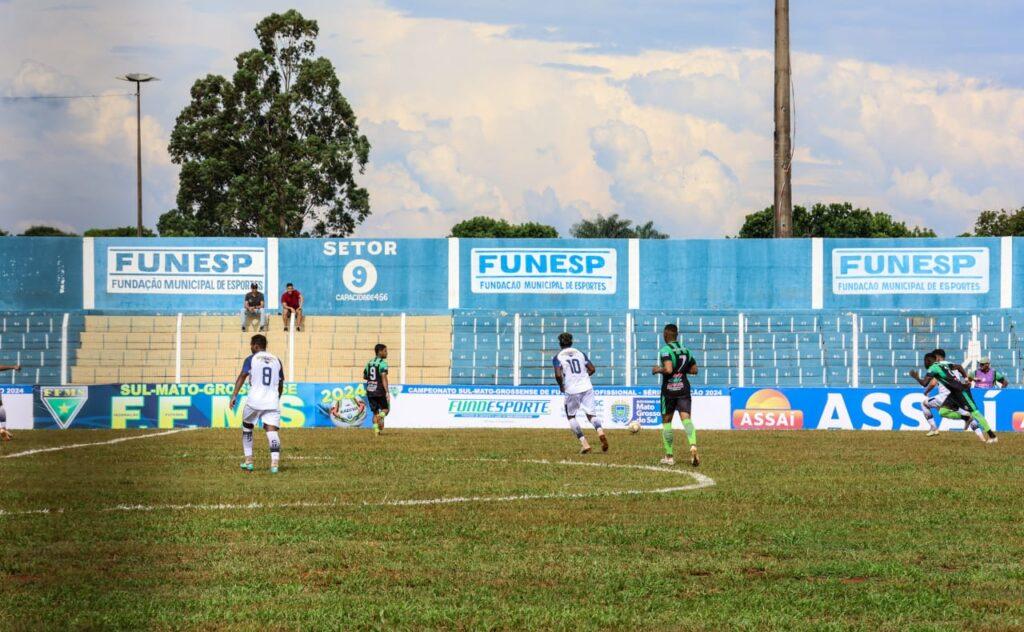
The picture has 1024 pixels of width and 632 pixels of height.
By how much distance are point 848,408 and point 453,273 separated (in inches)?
692

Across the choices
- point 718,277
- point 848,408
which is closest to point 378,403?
point 848,408

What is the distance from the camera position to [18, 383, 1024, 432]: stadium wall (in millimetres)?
33562

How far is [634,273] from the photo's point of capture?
47.5 metres

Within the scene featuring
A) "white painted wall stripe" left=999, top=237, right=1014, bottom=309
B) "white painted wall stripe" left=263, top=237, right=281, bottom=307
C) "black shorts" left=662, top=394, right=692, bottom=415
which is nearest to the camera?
"black shorts" left=662, top=394, right=692, bottom=415

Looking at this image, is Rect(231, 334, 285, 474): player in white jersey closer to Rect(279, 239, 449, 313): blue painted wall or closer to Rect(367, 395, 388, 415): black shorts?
Rect(367, 395, 388, 415): black shorts

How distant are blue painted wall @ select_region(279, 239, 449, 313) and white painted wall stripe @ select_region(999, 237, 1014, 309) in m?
18.9

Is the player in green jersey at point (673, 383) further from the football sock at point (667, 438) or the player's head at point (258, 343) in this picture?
the player's head at point (258, 343)

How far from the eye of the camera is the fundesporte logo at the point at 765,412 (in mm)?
34250

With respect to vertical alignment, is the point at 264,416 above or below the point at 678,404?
below

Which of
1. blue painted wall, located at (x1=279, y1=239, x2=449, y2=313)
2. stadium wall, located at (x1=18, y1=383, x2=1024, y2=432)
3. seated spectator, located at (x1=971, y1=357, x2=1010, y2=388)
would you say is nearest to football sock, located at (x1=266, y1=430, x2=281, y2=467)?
stadium wall, located at (x1=18, y1=383, x2=1024, y2=432)

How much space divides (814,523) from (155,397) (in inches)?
917

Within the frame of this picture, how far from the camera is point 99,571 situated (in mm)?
9625

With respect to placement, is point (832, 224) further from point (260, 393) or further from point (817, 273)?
point (260, 393)

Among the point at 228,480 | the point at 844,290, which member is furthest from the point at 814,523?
the point at 844,290
